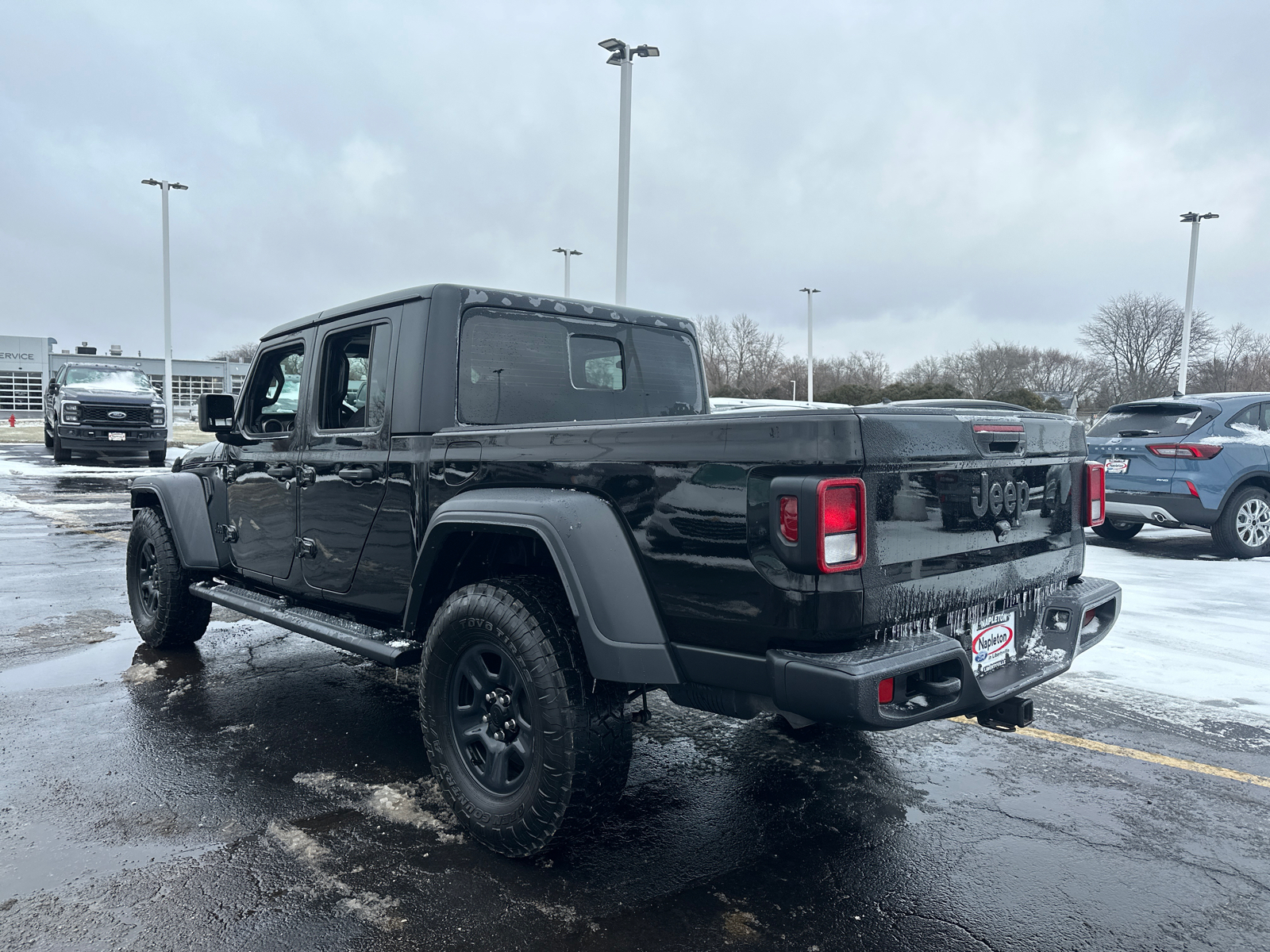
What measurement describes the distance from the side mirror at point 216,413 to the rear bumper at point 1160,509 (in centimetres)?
830

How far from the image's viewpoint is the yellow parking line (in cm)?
372

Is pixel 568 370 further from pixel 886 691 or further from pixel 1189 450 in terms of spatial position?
pixel 1189 450

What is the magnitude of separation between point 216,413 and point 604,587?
3145 millimetres

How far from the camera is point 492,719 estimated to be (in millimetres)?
3086

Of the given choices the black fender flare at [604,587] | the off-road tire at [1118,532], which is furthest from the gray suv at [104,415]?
the black fender flare at [604,587]

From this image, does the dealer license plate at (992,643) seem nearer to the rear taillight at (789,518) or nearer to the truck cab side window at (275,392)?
the rear taillight at (789,518)

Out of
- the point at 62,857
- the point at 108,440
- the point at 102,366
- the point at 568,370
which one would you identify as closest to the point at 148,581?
the point at 62,857

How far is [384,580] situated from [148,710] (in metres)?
1.74

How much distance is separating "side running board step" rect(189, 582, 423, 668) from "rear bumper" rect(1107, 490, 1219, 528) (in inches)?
320

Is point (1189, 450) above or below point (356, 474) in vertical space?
above

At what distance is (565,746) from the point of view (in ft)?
9.07

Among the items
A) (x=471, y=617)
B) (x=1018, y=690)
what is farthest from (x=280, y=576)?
(x=1018, y=690)

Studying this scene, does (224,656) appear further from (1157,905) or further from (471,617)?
(1157,905)

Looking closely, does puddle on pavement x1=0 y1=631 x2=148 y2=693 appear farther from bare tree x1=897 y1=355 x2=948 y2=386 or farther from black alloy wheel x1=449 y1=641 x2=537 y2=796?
bare tree x1=897 y1=355 x2=948 y2=386
